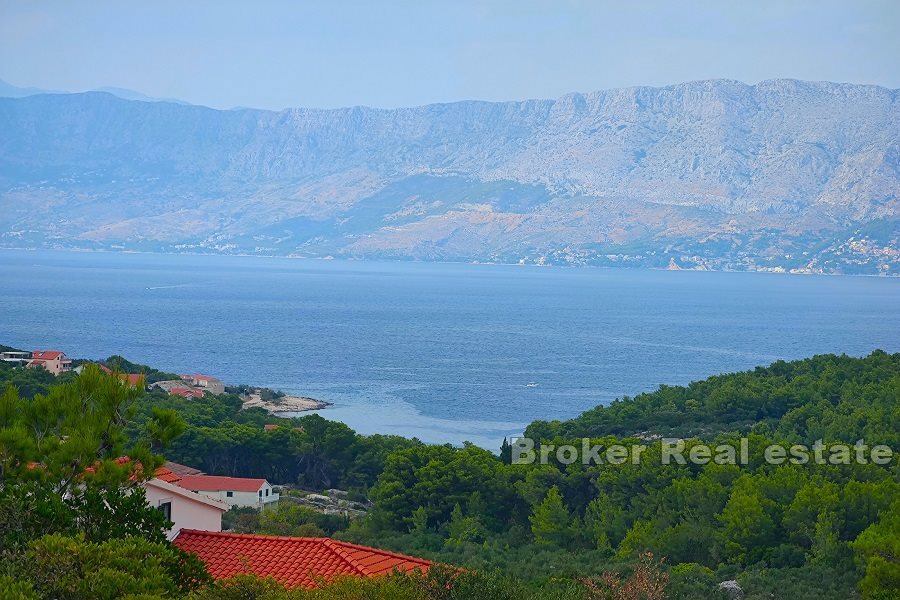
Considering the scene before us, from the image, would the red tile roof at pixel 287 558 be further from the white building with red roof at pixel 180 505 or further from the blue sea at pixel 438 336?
the blue sea at pixel 438 336

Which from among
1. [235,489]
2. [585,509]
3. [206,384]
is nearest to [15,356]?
[206,384]

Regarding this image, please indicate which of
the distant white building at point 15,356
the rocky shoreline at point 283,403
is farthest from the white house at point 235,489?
the distant white building at point 15,356

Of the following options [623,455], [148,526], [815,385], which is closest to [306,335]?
[815,385]

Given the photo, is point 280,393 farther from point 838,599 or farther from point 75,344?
point 838,599

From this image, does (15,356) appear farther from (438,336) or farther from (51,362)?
(438,336)

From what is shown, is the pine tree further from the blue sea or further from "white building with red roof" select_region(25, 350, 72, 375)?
"white building with red roof" select_region(25, 350, 72, 375)

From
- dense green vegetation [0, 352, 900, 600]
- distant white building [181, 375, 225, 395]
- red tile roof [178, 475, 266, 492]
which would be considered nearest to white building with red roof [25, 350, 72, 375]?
distant white building [181, 375, 225, 395]
